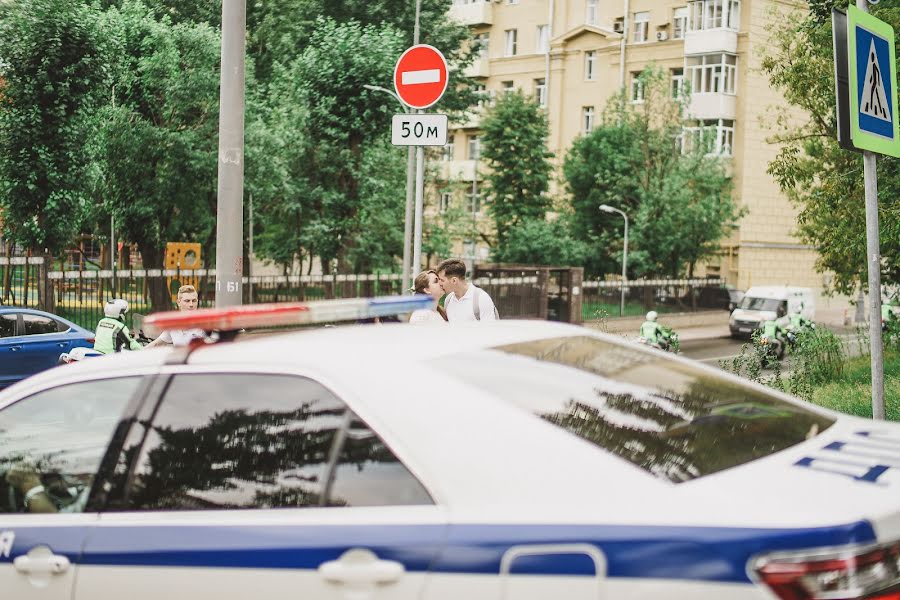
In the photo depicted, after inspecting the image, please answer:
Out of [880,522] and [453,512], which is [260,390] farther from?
[880,522]

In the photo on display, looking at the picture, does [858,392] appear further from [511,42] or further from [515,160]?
[511,42]

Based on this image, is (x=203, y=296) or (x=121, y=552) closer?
(x=121, y=552)

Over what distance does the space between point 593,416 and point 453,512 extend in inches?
19.9

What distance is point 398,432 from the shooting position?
264 cm

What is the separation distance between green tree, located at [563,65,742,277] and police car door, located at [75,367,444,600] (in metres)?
39.4

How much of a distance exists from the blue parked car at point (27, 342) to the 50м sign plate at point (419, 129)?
8.92 metres

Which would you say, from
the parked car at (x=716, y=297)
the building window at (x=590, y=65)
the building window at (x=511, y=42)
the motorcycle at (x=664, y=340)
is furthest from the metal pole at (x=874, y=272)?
the building window at (x=511, y=42)

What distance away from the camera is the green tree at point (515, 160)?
45.8 metres

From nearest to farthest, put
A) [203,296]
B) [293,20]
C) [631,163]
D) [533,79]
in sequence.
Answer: [203,296], [293,20], [631,163], [533,79]

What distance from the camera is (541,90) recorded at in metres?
56.2

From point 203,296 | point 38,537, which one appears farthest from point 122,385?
point 203,296

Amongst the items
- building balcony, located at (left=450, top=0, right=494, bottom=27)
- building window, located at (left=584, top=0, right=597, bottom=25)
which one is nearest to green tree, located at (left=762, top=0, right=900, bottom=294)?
building window, located at (left=584, top=0, right=597, bottom=25)

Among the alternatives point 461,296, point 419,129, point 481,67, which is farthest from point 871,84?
point 481,67

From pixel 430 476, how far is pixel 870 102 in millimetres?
4390
